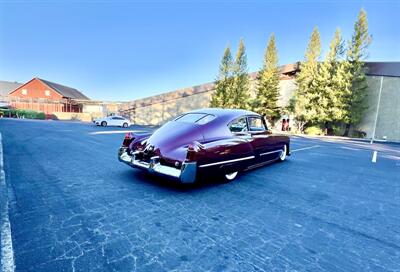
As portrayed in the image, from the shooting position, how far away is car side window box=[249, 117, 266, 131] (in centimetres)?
532

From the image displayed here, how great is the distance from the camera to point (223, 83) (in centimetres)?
3072

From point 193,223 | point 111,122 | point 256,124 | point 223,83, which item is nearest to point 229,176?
point 256,124

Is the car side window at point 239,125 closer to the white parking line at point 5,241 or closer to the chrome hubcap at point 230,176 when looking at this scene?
the chrome hubcap at point 230,176

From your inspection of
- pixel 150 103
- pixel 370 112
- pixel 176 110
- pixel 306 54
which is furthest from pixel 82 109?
pixel 370 112

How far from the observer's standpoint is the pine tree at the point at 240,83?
3002cm

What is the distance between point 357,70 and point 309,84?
4751 millimetres

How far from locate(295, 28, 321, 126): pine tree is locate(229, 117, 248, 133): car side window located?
23.1 metres

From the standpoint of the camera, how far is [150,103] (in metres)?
34.7

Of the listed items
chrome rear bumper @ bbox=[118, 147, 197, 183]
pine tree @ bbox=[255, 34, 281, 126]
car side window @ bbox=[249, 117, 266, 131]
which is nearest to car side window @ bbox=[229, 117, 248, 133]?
car side window @ bbox=[249, 117, 266, 131]

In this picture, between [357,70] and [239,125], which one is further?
[357,70]

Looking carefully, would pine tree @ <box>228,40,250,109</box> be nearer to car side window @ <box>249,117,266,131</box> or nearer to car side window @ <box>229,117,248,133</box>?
car side window @ <box>249,117,266,131</box>

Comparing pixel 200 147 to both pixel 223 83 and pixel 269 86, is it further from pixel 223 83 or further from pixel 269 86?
pixel 223 83

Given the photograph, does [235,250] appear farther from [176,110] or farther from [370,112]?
[176,110]

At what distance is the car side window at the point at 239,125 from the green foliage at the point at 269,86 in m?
24.6
